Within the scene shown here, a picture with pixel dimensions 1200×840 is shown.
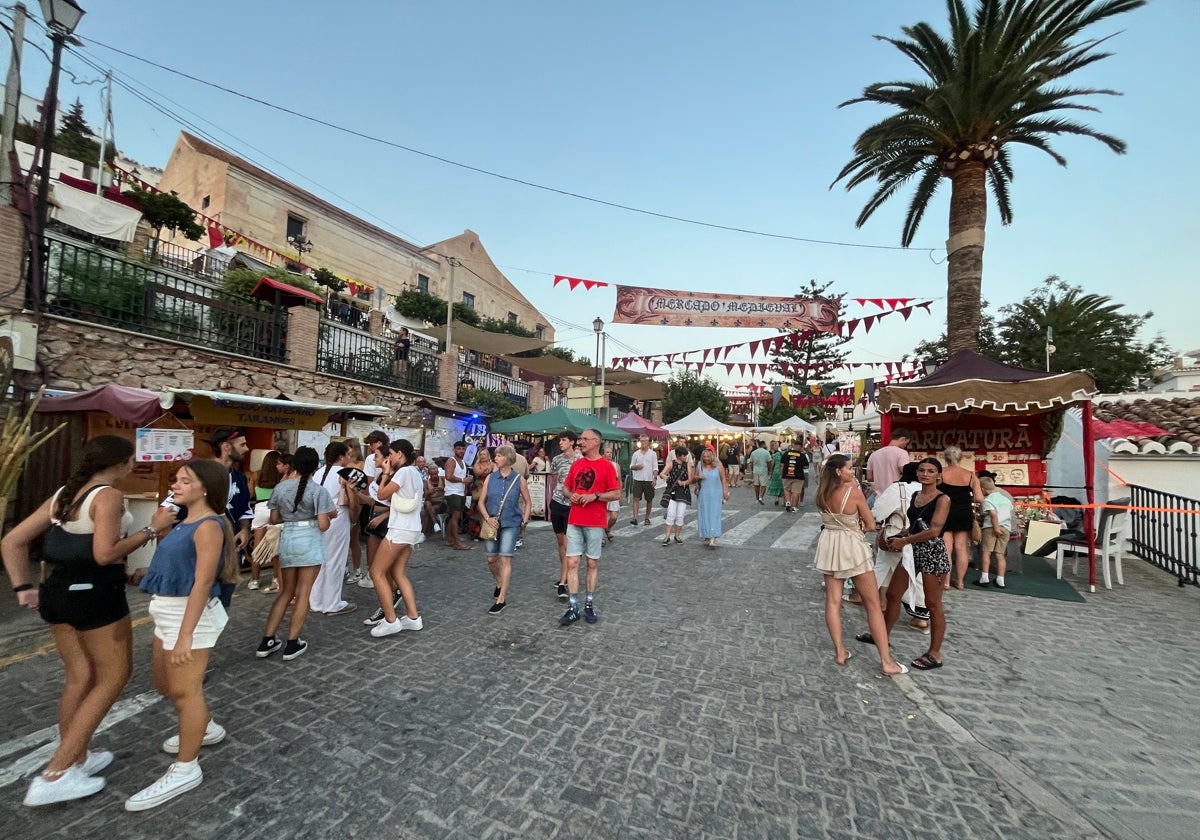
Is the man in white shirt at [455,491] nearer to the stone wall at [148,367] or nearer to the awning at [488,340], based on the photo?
the stone wall at [148,367]

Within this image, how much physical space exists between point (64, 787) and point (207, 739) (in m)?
0.56

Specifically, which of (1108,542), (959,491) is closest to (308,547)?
(959,491)

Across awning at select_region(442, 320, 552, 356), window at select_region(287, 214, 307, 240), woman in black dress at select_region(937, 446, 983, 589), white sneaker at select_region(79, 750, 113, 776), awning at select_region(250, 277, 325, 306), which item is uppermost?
window at select_region(287, 214, 307, 240)

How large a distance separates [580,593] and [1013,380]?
22.6 ft

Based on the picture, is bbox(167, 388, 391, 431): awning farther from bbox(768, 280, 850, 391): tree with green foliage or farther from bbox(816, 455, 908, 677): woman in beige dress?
bbox(768, 280, 850, 391): tree with green foliage

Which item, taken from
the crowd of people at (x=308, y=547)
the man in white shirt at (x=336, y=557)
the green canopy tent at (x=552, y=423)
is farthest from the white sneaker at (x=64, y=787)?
Answer: the green canopy tent at (x=552, y=423)

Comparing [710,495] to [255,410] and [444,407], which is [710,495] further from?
[444,407]

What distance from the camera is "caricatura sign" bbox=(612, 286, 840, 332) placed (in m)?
15.0

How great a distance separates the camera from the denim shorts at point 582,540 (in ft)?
16.6

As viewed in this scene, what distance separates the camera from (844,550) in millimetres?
4172

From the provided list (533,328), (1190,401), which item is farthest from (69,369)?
(533,328)

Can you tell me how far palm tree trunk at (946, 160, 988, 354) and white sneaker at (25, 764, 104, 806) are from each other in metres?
13.4

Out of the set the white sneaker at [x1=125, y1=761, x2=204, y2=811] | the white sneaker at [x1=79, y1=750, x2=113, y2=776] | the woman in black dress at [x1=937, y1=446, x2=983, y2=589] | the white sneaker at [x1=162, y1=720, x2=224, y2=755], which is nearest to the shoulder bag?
the white sneaker at [x1=162, y1=720, x2=224, y2=755]

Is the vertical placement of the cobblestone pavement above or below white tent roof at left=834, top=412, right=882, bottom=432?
below
